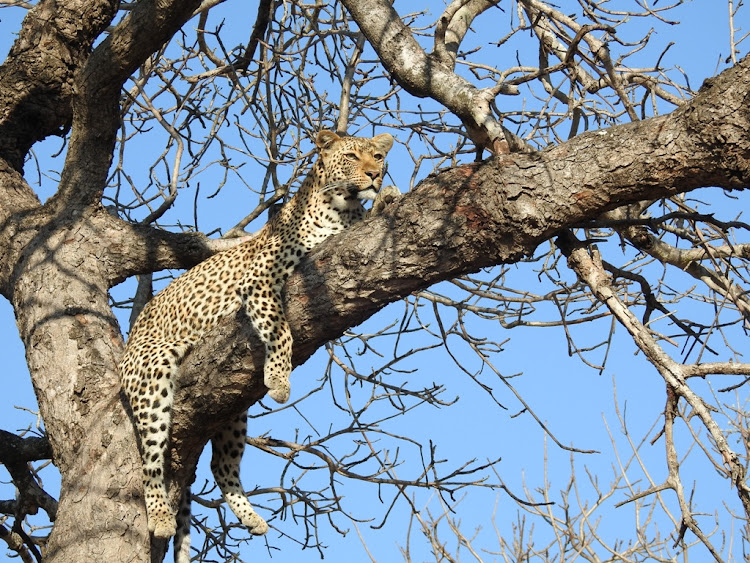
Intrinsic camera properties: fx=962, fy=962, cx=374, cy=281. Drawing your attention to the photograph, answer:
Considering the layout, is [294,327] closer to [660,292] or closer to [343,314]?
[343,314]

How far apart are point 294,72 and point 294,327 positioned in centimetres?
313

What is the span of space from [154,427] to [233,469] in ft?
3.73

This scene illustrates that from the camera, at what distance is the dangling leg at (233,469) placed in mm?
A: 6016

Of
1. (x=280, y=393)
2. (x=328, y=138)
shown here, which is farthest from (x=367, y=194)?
(x=280, y=393)

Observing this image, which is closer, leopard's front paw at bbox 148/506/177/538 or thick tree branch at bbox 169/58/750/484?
thick tree branch at bbox 169/58/750/484

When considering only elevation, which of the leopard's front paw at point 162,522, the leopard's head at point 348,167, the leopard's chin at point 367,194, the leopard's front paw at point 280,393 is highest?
the leopard's head at point 348,167

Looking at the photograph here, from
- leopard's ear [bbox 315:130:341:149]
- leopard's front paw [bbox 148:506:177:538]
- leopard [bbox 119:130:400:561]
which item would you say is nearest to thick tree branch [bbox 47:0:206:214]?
leopard [bbox 119:130:400:561]

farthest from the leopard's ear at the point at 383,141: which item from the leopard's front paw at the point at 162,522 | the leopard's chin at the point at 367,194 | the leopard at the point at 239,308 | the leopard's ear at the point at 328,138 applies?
the leopard's front paw at the point at 162,522

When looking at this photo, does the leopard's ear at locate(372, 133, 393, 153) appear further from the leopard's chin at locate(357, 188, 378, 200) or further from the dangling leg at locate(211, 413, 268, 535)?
the dangling leg at locate(211, 413, 268, 535)

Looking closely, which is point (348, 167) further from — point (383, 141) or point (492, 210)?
point (492, 210)

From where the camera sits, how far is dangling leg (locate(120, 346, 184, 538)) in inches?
197

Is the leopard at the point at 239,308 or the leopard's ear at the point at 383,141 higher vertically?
the leopard's ear at the point at 383,141

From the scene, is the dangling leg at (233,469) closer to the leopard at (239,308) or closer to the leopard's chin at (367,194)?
the leopard at (239,308)

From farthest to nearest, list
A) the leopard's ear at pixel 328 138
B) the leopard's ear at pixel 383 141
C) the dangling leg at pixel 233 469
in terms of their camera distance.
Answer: the leopard's ear at pixel 383 141 < the leopard's ear at pixel 328 138 < the dangling leg at pixel 233 469
